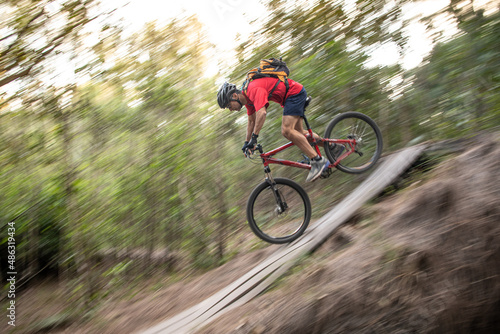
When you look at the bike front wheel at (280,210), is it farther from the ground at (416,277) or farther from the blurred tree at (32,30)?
the blurred tree at (32,30)

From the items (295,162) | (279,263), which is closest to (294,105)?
(295,162)

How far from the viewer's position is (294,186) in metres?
4.20

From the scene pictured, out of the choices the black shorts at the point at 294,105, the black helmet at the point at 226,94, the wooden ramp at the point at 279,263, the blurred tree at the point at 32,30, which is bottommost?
the wooden ramp at the point at 279,263

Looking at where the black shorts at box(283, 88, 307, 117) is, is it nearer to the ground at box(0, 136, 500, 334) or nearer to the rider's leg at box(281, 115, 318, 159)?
the rider's leg at box(281, 115, 318, 159)

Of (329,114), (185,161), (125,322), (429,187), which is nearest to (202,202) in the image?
(185,161)

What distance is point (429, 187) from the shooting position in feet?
10.4

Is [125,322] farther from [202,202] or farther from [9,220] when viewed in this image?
[9,220]

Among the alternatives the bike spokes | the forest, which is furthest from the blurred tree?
the bike spokes

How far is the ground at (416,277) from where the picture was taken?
2.49m

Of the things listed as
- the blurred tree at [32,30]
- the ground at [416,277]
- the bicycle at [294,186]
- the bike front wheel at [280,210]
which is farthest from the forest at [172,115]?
the ground at [416,277]

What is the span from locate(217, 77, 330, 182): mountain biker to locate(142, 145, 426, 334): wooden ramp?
617 millimetres

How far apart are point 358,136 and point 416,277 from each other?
8.58ft

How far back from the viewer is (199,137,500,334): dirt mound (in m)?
2.48

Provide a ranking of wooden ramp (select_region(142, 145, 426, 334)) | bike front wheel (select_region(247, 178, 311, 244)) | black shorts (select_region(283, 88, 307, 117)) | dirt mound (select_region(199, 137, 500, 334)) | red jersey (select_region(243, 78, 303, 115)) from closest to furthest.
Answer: dirt mound (select_region(199, 137, 500, 334)) < wooden ramp (select_region(142, 145, 426, 334)) < red jersey (select_region(243, 78, 303, 115)) < bike front wheel (select_region(247, 178, 311, 244)) < black shorts (select_region(283, 88, 307, 117))
